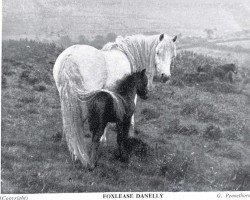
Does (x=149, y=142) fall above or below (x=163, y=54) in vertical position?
below

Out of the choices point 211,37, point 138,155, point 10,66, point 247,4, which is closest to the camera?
point 138,155

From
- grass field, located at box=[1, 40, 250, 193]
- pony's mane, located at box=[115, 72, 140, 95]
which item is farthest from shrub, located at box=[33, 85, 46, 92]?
pony's mane, located at box=[115, 72, 140, 95]

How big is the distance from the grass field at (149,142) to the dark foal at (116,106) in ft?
1.78

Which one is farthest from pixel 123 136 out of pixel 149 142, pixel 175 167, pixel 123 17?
pixel 123 17

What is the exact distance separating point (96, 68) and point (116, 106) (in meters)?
0.82

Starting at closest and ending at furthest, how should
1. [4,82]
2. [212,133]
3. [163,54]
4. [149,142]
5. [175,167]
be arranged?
1. [175,167]
2. [163,54]
3. [149,142]
4. [212,133]
5. [4,82]

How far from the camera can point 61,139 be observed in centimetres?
709

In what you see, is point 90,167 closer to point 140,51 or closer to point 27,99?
point 140,51

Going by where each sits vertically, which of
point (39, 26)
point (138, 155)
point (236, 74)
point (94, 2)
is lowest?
point (236, 74)

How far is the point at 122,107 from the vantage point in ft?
18.5

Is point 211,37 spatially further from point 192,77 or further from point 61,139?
point 61,139

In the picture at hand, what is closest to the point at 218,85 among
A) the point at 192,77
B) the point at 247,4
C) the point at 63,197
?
the point at 192,77

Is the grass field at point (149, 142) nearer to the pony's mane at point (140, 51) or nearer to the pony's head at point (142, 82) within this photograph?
the pony's head at point (142, 82)

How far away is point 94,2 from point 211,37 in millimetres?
6402
